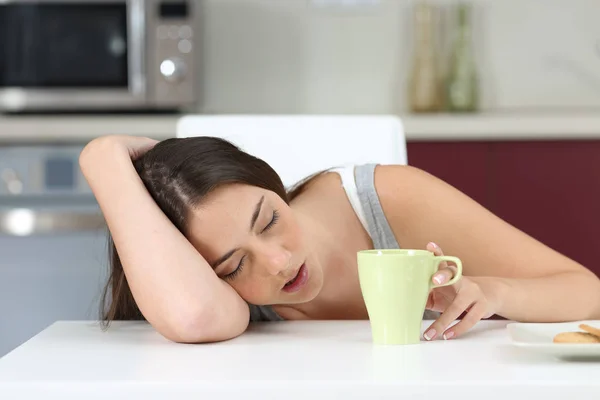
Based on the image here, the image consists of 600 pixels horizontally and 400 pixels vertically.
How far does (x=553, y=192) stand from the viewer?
268 centimetres

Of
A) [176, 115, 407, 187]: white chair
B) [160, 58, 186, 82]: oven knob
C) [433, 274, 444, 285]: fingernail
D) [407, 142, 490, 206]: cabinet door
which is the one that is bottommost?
[407, 142, 490, 206]: cabinet door

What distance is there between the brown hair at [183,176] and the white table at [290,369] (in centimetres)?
20

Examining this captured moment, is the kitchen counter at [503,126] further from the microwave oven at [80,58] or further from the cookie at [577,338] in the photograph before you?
the cookie at [577,338]

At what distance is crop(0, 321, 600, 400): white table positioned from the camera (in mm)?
716

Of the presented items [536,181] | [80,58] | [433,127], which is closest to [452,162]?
[433,127]

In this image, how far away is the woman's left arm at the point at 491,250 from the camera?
1135mm

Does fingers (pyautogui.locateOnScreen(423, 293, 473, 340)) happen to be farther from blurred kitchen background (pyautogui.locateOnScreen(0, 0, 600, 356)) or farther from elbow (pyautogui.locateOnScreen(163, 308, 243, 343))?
blurred kitchen background (pyautogui.locateOnScreen(0, 0, 600, 356))

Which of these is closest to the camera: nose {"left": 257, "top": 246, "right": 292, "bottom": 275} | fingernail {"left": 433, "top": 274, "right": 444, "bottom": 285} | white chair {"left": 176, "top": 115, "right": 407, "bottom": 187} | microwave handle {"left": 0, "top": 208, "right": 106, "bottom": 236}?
fingernail {"left": 433, "top": 274, "right": 444, "bottom": 285}

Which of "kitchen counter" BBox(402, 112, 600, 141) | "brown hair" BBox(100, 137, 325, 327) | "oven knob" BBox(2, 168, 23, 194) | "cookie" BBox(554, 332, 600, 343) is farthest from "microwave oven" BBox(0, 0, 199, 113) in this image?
"cookie" BBox(554, 332, 600, 343)

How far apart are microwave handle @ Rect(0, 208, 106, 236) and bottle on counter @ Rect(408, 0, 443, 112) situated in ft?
3.63

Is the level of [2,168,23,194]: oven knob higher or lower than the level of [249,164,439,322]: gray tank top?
lower

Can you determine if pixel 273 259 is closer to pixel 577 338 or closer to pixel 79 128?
pixel 577 338

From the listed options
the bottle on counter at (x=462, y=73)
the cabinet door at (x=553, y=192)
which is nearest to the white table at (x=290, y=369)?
the cabinet door at (x=553, y=192)

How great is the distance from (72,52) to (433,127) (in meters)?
1.08
